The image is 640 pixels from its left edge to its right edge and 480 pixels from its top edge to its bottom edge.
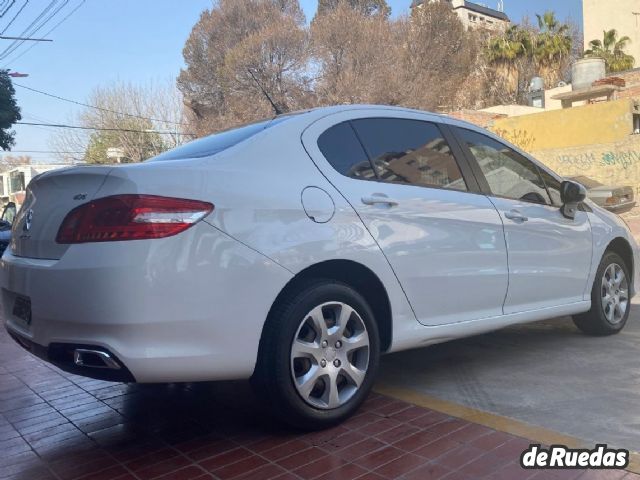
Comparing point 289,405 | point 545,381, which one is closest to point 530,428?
point 545,381

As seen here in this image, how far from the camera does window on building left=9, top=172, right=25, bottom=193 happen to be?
49.0 metres

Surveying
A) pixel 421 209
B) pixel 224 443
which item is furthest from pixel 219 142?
pixel 224 443

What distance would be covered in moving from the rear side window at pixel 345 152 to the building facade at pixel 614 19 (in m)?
38.4

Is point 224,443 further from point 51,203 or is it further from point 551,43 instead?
point 551,43

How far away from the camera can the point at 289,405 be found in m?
2.97

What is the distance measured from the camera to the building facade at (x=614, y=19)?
119 ft

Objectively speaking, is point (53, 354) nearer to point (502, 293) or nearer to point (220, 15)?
point (502, 293)

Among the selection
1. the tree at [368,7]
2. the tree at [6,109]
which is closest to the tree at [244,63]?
the tree at [368,7]

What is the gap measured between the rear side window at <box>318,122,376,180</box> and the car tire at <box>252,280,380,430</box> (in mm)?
654

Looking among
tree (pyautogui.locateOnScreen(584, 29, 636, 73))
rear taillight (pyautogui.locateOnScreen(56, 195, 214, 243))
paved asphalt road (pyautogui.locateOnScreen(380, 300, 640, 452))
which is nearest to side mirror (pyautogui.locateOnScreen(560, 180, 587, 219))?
paved asphalt road (pyautogui.locateOnScreen(380, 300, 640, 452))

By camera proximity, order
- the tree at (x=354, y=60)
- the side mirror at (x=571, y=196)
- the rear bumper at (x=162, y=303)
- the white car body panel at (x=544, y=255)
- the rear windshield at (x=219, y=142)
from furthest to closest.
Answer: the tree at (x=354, y=60)
the side mirror at (x=571, y=196)
the white car body panel at (x=544, y=255)
the rear windshield at (x=219, y=142)
the rear bumper at (x=162, y=303)

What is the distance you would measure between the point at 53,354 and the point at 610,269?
4315mm

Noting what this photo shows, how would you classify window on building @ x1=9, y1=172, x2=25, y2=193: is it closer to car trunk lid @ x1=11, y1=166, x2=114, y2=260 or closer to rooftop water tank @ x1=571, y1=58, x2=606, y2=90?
rooftop water tank @ x1=571, y1=58, x2=606, y2=90

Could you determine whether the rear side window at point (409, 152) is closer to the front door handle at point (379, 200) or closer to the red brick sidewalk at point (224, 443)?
the front door handle at point (379, 200)
